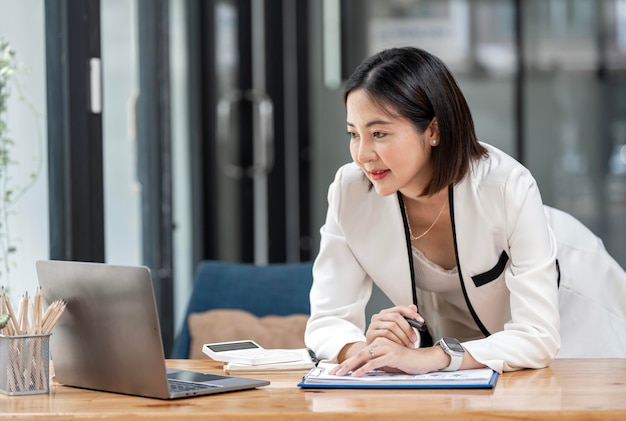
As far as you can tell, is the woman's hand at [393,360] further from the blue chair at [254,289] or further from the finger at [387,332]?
the blue chair at [254,289]

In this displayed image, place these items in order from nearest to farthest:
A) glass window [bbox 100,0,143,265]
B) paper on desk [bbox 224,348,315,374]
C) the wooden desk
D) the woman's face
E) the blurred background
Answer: the wooden desk, paper on desk [bbox 224,348,315,374], the woman's face, glass window [bbox 100,0,143,265], the blurred background

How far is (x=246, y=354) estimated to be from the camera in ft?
7.17

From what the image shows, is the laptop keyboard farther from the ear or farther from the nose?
the ear

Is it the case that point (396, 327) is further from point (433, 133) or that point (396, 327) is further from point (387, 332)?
point (433, 133)

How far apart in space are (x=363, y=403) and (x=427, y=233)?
2.59 ft

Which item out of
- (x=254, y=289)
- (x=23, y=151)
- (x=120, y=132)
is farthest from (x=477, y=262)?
(x=120, y=132)

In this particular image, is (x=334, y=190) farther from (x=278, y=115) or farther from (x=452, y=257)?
(x=278, y=115)

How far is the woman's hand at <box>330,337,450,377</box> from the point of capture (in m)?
1.96

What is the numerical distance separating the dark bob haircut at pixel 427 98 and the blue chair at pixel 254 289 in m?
1.11

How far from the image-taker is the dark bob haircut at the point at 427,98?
7.32 feet

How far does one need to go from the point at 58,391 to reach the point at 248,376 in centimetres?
37

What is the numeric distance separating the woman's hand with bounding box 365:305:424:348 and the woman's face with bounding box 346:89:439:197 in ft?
0.99

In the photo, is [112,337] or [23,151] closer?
[112,337]

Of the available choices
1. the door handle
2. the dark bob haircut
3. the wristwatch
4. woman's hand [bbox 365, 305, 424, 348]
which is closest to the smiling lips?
the dark bob haircut
